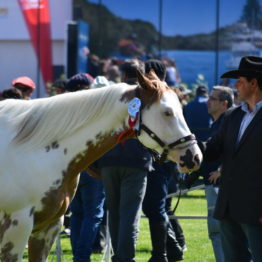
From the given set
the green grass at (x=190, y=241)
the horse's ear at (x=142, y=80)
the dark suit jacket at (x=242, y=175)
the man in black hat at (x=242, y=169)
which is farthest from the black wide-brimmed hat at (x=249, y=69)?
the green grass at (x=190, y=241)

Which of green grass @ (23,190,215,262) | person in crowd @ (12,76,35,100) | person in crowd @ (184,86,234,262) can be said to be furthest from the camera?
person in crowd @ (12,76,35,100)

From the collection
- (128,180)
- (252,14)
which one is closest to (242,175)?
(128,180)

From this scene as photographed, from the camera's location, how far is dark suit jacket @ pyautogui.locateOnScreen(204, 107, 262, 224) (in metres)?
5.12

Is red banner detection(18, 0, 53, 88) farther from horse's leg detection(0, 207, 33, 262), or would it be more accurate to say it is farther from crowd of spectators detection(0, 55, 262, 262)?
horse's leg detection(0, 207, 33, 262)

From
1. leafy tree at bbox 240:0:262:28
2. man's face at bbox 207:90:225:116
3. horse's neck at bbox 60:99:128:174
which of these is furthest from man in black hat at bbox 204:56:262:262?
leafy tree at bbox 240:0:262:28

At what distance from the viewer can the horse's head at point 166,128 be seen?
526 cm

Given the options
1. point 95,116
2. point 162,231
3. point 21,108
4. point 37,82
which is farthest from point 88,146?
point 37,82

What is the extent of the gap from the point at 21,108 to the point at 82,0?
46.8 ft

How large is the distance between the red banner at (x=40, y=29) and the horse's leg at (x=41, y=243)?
1354 centimetres

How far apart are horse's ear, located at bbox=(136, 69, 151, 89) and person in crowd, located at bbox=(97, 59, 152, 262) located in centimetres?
125

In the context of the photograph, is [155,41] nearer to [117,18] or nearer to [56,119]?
[117,18]

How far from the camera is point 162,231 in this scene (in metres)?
7.22

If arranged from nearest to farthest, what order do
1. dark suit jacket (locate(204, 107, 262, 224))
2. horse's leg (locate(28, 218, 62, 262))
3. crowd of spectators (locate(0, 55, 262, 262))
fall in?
dark suit jacket (locate(204, 107, 262, 224)), crowd of spectators (locate(0, 55, 262, 262)), horse's leg (locate(28, 218, 62, 262))

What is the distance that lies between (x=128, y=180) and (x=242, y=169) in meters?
1.71
